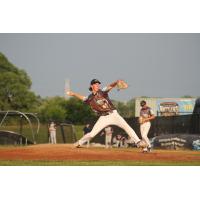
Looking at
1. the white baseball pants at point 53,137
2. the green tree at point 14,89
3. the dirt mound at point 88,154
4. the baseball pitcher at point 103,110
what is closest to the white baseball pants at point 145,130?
the baseball pitcher at point 103,110

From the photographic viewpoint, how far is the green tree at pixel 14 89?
17953 millimetres

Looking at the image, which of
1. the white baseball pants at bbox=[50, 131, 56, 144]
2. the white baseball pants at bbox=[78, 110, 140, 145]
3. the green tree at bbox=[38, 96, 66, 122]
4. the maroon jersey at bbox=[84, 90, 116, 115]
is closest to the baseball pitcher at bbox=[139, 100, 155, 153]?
the white baseball pants at bbox=[78, 110, 140, 145]

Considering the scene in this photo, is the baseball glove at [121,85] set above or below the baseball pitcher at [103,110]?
above

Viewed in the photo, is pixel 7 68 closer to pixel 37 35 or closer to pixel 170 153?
pixel 37 35

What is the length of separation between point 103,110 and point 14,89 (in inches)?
101

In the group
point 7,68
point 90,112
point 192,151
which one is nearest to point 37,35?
point 7,68

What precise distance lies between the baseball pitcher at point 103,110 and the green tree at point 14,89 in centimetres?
119

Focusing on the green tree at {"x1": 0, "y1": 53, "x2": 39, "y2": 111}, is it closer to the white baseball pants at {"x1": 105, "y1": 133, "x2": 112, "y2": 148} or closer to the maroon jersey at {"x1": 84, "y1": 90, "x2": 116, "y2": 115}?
the maroon jersey at {"x1": 84, "y1": 90, "x2": 116, "y2": 115}

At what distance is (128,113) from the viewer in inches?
710

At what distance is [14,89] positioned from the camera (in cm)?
1828

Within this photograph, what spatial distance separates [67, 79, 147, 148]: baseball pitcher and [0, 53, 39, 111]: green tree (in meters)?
1.19

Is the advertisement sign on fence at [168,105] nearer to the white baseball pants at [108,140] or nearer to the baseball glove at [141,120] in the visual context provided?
the baseball glove at [141,120]

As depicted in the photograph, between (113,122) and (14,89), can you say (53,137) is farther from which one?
(113,122)

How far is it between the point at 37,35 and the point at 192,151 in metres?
5.24
